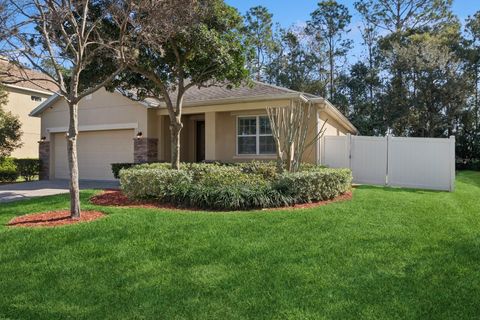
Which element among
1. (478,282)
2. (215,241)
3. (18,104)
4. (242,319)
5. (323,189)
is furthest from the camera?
(18,104)

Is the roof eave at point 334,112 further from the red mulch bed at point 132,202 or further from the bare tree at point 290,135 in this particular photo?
the red mulch bed at point 132,202

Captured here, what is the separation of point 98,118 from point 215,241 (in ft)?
46.1

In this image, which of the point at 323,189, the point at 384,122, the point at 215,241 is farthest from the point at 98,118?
the point at 384,122

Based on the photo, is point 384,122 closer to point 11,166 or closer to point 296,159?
point 296,159

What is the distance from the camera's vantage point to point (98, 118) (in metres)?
18.8

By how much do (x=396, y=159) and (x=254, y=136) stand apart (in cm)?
547

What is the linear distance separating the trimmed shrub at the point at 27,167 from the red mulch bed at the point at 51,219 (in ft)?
42.4

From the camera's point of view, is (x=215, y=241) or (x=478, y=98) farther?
(x=478, y=98)

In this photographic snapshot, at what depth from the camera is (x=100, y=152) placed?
747 inches

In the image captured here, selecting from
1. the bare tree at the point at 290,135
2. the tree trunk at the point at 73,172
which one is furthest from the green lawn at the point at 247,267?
the bare tree at the point at 290,135

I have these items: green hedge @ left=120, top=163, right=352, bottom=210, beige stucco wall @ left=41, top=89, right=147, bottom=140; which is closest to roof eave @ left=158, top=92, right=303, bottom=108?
beige stucco wall @ left=41, top=89, right=147, bottom=140

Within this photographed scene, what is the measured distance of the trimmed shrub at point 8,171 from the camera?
64.0 ft

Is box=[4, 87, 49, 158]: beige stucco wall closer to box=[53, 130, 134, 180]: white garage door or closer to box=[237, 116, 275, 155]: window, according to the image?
box=[53, 130, 134, 180]: white garage door

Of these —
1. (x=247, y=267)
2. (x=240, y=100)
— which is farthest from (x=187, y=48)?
(x=247, y=267)
